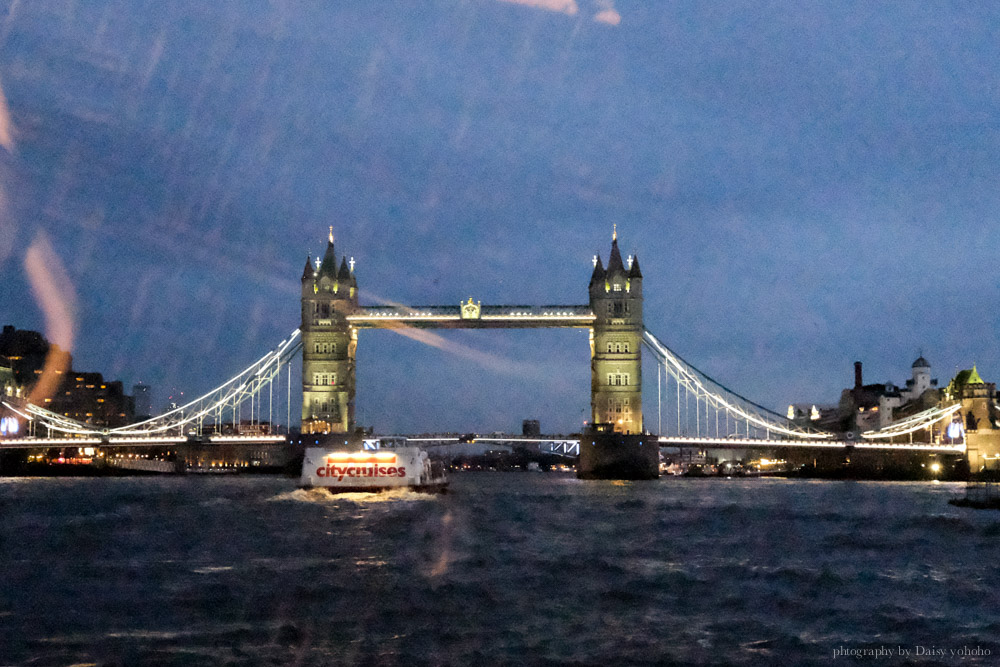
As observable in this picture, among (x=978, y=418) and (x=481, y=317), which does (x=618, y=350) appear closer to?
(x=481, y=317)

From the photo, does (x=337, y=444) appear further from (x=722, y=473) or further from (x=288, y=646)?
(x=288, y=646)

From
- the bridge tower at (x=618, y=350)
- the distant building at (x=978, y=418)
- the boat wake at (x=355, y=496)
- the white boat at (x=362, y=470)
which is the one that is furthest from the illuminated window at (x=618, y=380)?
the white boat at (x=362, y=470)

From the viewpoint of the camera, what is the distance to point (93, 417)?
176250mm

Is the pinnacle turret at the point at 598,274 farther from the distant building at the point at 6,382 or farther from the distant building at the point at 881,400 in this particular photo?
the distant building at the point at 6,382

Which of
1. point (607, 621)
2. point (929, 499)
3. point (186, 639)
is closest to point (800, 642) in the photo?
point (607, 621)

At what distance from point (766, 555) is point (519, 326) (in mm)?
71705

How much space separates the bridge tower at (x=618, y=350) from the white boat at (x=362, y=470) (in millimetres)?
38320

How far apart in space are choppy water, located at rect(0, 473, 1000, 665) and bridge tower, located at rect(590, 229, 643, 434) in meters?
57.8

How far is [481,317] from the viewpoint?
101375 mm

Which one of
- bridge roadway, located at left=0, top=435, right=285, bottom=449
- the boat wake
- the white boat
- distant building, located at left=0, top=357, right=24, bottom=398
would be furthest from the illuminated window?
distant building, located at left=0, top=357, right=24, bottom=398

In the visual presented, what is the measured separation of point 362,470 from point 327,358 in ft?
143

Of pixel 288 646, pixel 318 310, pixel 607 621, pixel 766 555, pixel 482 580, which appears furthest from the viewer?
pixel 318 310

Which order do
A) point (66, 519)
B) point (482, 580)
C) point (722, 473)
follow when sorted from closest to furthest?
point (482, 580)
point (66, 519)
point (722, 473)

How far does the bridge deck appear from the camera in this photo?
100938 mm
